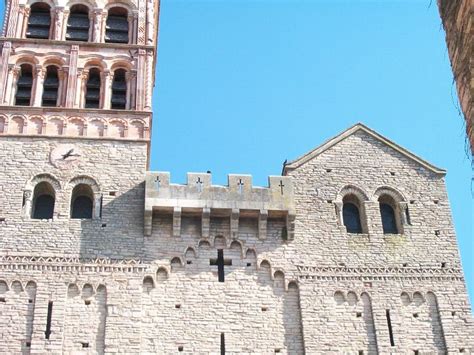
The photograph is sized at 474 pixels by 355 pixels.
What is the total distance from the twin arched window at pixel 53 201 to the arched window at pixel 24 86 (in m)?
2.79

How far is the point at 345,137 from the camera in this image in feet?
67.4

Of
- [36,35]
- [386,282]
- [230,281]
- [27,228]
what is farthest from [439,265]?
[36,35]

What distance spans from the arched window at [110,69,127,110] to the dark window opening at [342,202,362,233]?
630 cm

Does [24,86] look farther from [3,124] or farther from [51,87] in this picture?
[3,124]

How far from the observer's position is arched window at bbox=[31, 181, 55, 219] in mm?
18562

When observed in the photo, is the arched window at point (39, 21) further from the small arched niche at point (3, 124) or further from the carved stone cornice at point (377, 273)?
the carved stone cornice at point (377, 273)

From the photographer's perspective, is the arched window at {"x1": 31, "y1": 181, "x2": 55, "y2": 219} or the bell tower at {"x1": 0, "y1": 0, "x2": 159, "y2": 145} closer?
the arched window at {"x1": 31, "y1": 181, "x2": 55, "y2": 219}

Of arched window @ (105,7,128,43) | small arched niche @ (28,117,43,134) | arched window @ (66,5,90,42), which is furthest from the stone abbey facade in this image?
arched window @ (105,7,128,43)

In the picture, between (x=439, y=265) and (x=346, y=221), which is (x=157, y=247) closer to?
(x=346, y=221)

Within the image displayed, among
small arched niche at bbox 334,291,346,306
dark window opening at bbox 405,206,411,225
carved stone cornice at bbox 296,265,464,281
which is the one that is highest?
dark window opening at bbox 405,206,411,225

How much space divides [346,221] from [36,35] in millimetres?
9946

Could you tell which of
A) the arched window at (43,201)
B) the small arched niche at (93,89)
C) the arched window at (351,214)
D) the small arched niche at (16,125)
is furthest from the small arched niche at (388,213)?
the small arched niche at (16,125)

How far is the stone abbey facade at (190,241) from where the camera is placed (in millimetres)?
17031

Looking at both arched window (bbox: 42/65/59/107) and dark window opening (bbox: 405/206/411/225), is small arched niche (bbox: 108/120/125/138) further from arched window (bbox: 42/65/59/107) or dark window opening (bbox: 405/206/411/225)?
dark window opening (bbox: 405/206/411/225)
